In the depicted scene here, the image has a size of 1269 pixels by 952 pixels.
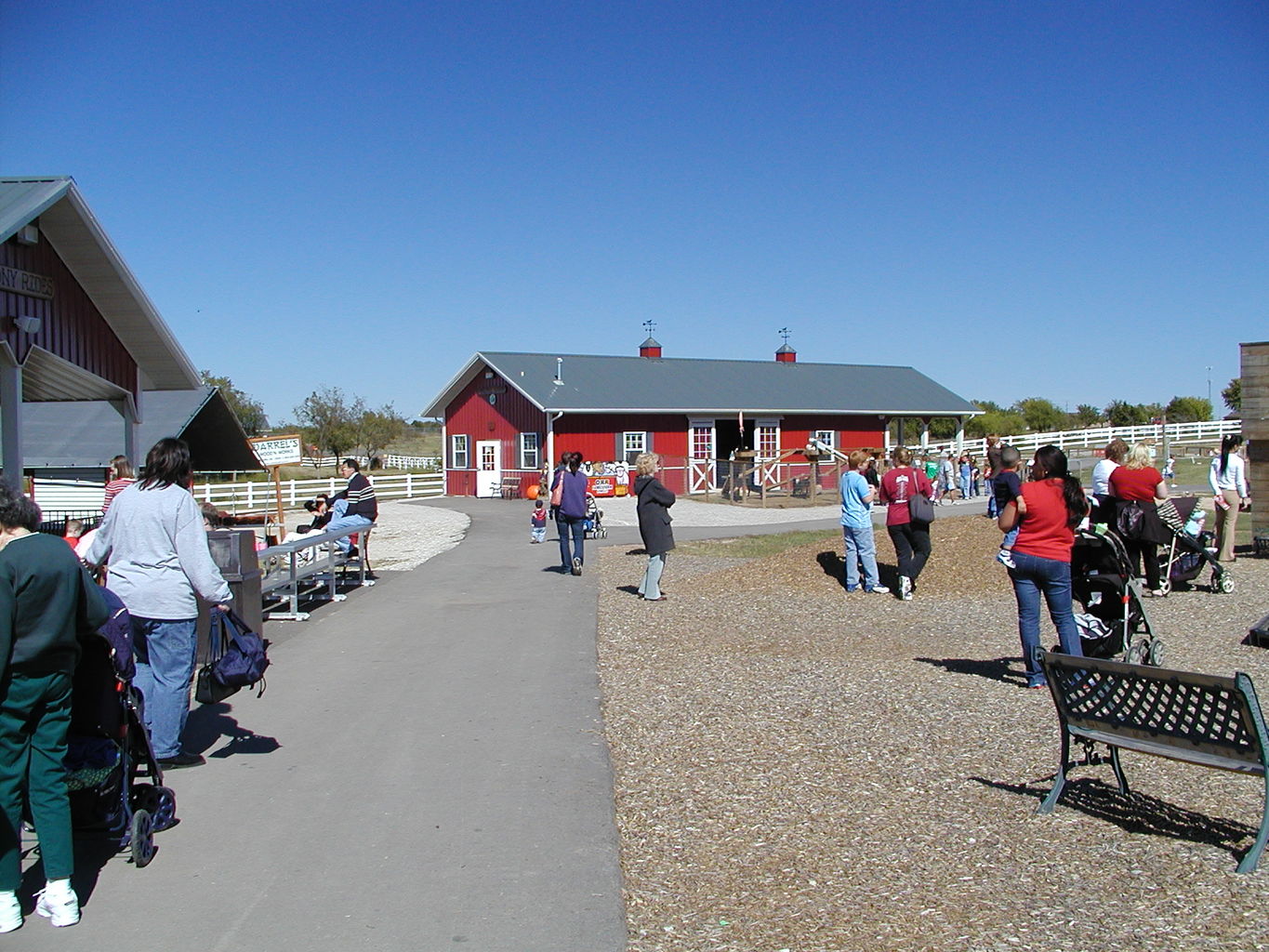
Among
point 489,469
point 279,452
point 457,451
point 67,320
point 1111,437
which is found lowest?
point 489,469

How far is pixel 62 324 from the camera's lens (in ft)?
39.1

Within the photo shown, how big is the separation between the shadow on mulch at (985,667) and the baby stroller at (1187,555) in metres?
4.31

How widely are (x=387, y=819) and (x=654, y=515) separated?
7.50 m

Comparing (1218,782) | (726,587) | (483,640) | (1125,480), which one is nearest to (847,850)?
(1218,782)

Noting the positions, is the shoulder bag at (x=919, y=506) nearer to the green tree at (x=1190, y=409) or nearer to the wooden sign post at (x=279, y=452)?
the wooden sign post at (x=279, y=452)

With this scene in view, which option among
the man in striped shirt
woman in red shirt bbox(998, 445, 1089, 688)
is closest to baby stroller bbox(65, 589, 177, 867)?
woman in red shirt bbox(998, 445, 1089, 688)

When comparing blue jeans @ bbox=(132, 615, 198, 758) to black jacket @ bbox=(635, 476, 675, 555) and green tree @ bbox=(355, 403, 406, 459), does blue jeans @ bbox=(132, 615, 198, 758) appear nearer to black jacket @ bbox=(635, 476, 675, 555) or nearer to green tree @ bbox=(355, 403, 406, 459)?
black jacket @ bbox=(635, 476, 675, 555)

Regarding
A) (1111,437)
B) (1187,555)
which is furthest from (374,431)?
(1187,555)

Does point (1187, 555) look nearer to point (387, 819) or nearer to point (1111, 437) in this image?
point (387, 819)

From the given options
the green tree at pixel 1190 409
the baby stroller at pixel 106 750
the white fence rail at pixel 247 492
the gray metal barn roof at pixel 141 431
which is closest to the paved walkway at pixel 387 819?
the baby stroller at pixel 106 750

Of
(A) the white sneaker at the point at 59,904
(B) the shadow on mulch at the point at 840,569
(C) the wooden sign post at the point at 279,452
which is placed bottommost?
(A) the white sneaker at the point at 59,904

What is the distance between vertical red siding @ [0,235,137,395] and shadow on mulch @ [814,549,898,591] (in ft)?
30.7

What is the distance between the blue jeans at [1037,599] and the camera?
7.89 m

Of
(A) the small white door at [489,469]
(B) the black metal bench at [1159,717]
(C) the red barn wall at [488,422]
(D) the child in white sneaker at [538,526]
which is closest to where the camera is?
(B) the black metal bench at [1159,717]
